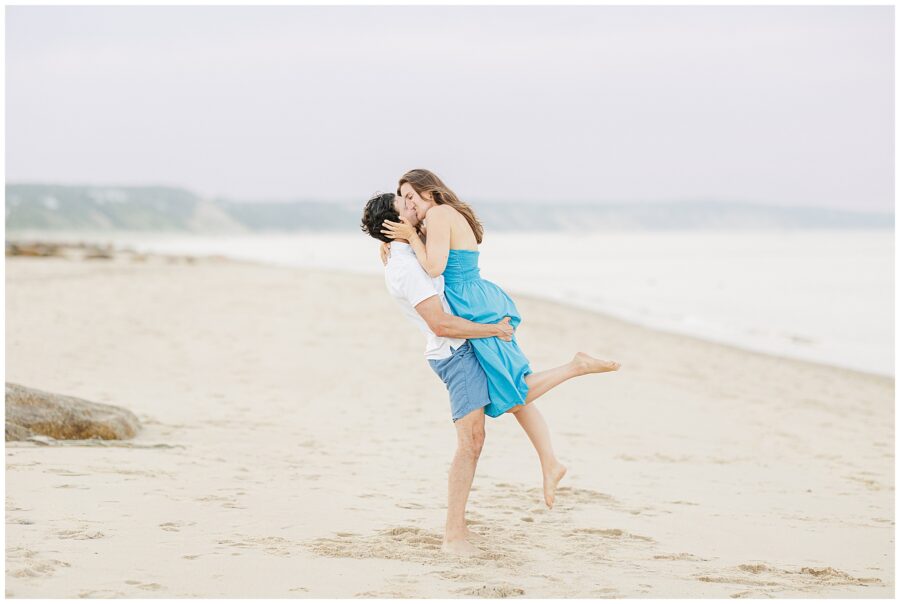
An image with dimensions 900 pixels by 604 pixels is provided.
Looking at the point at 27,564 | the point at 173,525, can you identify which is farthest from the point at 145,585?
the point at 173,525

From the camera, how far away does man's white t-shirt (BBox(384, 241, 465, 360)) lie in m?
4.31

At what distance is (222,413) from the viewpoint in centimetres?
805

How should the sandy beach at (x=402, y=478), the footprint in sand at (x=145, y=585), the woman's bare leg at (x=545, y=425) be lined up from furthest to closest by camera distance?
the woman's bare leg at (x=545, y=425) → the sandy beach at (x=402, y=478) → the footprint in sand at (x=145, y=585)

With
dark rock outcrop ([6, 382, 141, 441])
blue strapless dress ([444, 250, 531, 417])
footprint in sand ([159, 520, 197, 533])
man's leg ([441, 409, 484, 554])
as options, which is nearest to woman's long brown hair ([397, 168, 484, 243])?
blue strapless dress ([444, 250, 531, 417])

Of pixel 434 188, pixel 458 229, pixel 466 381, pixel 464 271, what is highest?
pixel 434 188

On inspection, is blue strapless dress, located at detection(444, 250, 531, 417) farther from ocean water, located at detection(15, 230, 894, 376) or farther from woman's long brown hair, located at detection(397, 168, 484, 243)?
ocean water, located at detection(15, 230, 894, 376)

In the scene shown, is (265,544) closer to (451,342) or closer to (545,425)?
(451,342)

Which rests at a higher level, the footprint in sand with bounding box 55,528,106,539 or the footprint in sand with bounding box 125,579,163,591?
the footprint in sand with bounding box 125,579,163,591

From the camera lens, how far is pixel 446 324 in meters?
4.30

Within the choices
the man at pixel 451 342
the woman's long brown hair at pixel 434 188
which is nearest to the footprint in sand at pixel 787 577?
the man at pixel 451 342

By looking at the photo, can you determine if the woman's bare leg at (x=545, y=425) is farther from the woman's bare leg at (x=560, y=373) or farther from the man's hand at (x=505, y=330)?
the man's hand at (x=505, y=330)

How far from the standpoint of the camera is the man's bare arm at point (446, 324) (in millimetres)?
4289

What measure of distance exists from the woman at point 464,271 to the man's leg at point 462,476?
107 millimetres

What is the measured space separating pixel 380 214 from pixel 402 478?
217cm
